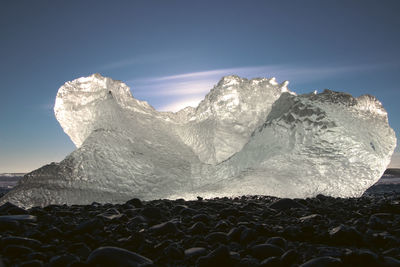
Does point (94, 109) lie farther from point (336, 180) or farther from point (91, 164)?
point (336, 180)

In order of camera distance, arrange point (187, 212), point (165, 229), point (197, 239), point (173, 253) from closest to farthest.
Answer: point (173, 253) → point (197, 239) → point (165, 229) → point (187, 212)

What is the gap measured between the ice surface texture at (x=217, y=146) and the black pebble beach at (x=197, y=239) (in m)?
4.14

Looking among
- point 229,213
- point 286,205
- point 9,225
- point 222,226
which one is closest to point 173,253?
point 222,226

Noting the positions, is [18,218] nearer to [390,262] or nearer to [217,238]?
[217,238]

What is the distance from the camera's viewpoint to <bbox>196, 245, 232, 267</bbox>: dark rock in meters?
2.83

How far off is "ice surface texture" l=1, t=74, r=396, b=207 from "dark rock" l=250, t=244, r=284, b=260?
5783 millimetres

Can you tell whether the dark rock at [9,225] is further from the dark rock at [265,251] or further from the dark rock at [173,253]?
the dark rock at [265,251]

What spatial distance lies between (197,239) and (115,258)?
2.96ft

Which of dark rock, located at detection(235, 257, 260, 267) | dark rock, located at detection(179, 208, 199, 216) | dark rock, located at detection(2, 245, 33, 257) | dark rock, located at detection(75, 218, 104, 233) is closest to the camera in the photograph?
dark rock, located at detection(235, 257, 260, 267)

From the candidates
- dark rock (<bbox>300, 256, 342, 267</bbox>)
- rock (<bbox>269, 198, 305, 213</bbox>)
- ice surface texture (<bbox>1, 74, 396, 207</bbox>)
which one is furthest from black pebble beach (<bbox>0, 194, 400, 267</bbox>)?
ice surface texture (<bbox>1, 74, 396, 207</bbox>)

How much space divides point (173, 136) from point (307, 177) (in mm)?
4163

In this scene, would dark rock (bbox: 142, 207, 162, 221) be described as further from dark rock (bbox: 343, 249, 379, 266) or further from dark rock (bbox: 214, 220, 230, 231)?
dark rock (bbox: 343, 249, 379, 266)

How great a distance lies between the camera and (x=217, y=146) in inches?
439

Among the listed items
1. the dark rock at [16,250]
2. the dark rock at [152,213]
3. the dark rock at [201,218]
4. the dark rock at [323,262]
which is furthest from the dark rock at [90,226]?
the dark rock at [323,262]
